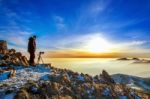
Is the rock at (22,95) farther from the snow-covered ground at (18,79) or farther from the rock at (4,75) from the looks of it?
the rock at (4,75)

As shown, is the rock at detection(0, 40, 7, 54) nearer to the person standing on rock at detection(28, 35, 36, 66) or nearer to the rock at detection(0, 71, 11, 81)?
the person standing on rock at detection(28, 35, 36, 66)

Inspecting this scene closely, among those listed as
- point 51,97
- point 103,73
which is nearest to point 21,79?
point 51,97

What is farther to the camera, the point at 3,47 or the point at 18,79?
the point at 3,47

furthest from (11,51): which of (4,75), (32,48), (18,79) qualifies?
(18,79)

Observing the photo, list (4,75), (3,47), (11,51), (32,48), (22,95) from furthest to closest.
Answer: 1. (11,51)
2. (3,47)
3. (32,48)
4. (4,75)
5. (22,95)

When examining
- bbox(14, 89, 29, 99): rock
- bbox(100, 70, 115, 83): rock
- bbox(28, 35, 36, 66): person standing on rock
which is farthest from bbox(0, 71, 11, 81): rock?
bbox(100, 70, 115, 83): rock

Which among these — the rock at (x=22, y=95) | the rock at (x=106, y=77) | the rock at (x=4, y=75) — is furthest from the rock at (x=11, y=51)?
the rock at (x=22, y=95)

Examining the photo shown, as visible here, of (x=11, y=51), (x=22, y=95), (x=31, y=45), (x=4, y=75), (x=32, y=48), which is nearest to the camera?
(x=22, y=95)

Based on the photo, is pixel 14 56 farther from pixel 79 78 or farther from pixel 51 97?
pixel 51 97

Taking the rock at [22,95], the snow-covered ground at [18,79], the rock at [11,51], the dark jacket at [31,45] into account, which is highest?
the dark jacket at [31,45]

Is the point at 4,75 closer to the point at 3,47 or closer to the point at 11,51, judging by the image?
the point at 3,47

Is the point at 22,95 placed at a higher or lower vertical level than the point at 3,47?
lower

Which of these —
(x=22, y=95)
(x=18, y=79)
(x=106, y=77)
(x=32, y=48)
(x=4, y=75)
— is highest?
(x=32, y=48)

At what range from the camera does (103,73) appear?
32.9 m
